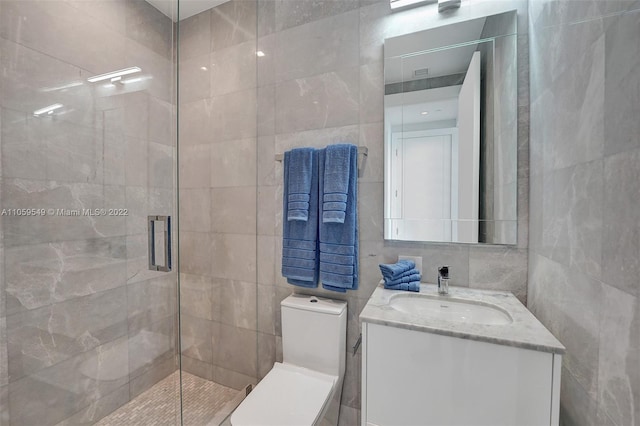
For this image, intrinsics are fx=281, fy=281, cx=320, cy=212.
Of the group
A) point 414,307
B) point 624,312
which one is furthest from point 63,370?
point 624,312

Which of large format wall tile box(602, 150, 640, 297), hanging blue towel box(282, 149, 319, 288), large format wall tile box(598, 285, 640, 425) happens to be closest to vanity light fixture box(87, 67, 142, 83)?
hanging blue towel box(282, 149, 319, 288)

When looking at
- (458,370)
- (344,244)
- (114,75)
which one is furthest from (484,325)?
(114,75)

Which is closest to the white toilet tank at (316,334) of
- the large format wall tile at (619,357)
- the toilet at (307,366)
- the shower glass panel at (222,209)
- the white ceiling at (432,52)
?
the toilet at (307,366)

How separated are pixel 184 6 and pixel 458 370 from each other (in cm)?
232

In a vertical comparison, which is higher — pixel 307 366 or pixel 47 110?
pixel 47 110

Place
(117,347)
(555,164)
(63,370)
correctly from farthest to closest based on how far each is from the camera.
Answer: (117,347)
(63,370)
(555,164)

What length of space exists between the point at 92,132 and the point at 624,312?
220 centimetres

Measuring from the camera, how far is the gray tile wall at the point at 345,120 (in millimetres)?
1331

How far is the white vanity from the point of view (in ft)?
2.76

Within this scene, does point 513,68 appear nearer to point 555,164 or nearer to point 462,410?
point 555,164

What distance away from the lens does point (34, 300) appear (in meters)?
1.30

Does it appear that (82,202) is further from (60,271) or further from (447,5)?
(447,5)

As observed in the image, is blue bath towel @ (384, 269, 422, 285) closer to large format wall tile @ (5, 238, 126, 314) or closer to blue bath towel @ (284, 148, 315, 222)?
blue bath towel @ (284, 148, 315, 222)

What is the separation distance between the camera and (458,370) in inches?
36.1
